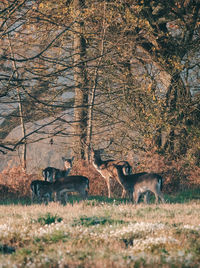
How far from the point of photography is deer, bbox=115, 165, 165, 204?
14.4 m

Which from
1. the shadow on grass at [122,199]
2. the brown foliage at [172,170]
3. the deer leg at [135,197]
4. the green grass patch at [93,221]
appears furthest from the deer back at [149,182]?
the green grass patch at [93,221]

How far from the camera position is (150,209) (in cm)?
1226

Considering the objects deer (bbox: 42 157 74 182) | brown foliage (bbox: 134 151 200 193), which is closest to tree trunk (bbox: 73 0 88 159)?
deer (bbox: 42 157 74 182)

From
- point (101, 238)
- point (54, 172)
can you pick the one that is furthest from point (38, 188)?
point (101, 238)

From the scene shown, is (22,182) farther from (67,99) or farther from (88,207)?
(67,99)

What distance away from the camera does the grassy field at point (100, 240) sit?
6527 mm

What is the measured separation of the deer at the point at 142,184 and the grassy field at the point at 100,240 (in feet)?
9.89

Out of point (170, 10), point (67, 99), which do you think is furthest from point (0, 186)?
point (170, 10)

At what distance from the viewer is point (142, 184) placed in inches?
574

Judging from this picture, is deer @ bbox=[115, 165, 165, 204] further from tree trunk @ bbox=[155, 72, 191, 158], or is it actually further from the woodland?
tree trunk @ bbox=[155, 72, 191, 158]

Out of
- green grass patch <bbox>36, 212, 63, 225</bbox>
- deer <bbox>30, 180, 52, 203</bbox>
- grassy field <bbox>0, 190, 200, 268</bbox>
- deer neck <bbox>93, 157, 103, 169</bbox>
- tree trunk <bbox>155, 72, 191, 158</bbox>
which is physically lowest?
grassy field <bbox>0, 190, 200, 268</bbox>

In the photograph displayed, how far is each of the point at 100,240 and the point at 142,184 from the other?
6.79 meters

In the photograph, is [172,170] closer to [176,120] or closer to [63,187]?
[176,120]

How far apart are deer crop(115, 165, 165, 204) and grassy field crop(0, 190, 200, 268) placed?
3015 millimetres
